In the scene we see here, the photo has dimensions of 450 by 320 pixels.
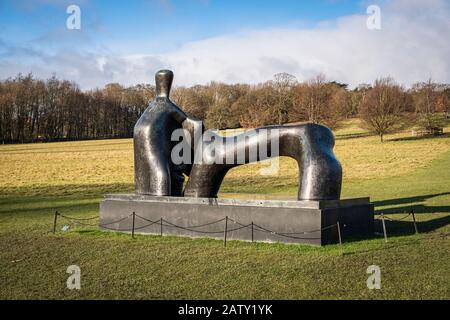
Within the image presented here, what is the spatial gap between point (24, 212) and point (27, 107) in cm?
6218

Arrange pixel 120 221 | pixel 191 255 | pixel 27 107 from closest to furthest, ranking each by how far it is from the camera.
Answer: pixel 191 255
pixel 120 221
pixel 27 107

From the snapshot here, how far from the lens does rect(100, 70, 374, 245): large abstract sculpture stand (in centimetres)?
1152

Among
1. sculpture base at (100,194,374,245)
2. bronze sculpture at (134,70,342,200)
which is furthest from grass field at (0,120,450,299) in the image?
bronze sculpture at (134,70,342,200)

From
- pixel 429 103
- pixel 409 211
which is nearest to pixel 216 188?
pixel 409 211

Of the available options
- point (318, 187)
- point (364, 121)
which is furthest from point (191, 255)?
point (364, 121)

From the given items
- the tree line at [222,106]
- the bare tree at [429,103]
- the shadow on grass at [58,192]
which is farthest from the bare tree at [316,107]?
the shadow on grass at [58,192]

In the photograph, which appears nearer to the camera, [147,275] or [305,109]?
[147,275]

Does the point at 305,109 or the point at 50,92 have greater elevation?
the point at 50,92

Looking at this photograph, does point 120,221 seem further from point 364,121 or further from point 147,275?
point 364,121

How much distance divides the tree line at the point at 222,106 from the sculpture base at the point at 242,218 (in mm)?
39553

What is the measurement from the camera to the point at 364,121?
179 ft

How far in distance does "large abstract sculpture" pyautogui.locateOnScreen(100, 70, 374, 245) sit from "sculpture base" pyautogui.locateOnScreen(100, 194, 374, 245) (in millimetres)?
22

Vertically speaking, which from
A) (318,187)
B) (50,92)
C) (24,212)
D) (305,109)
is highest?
(50,92)

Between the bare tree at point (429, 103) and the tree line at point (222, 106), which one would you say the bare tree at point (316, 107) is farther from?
the bare tree at point (429, 103)
